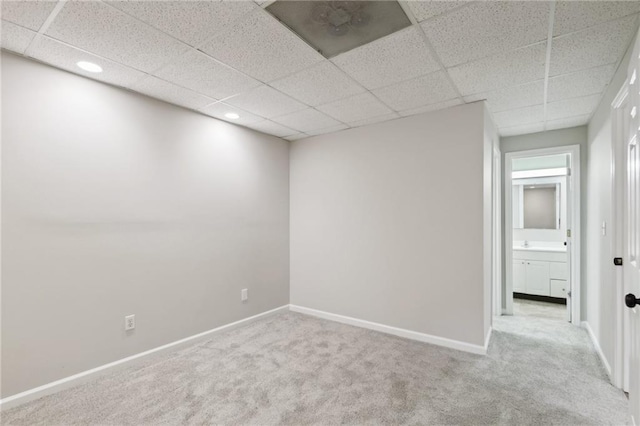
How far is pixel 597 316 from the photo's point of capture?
298 cm

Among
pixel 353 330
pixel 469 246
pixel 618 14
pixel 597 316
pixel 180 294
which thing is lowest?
pixel 353 330

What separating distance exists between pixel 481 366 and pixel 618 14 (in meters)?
2.67

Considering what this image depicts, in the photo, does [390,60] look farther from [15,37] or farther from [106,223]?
[106,223]

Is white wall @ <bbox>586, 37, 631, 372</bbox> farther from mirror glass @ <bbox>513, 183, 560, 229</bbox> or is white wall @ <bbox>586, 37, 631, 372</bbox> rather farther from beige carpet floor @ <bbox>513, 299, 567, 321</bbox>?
mirror glass @ <bbox>513, 183, 560, 229</bbox>

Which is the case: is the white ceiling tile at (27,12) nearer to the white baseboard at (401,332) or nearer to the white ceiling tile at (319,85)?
the white ceiling tile at (319,85)

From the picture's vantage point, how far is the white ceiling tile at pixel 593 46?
176 centimetres

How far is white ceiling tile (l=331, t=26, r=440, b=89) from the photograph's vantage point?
6.35ft

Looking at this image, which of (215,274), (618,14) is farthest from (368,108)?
(215,274)

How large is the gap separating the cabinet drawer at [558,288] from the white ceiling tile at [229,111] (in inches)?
198

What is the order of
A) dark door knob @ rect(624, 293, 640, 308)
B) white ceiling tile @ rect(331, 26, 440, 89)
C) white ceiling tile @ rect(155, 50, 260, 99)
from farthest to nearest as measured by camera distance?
white ceiling tile @ rect(155, 50, 260, 99), white ceiling tile @ rect(331, 26, 440, 89), dark door knob @ rect(624, 293, 640, 308)

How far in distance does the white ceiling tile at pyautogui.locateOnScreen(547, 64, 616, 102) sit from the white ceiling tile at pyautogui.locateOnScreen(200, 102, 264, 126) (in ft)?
9.32

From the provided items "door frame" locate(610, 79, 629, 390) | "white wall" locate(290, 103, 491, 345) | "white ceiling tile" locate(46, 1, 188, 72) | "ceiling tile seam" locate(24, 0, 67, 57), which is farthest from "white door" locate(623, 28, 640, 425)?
"ceiling tile seam" locate(24, 0, 67, 57)

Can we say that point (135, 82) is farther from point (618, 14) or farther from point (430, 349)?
point (430, 349)

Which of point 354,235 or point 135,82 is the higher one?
point 135,82
